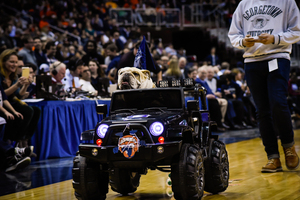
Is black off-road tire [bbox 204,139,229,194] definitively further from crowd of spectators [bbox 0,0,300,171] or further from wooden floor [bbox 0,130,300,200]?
crowd of spectators [bbox 0,0,300,171]

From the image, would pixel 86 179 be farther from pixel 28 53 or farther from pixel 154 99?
pixel 28 53

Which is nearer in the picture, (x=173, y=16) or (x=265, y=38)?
(x=265, y=38)

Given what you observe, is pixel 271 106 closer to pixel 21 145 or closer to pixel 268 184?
pixel 268 184

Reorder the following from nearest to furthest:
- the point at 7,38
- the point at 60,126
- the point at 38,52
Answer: the point at 60,126 < the point at 38,52 < the point at 7,38

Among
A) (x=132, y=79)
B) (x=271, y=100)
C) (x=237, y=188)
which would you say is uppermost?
(x=132, y=79)

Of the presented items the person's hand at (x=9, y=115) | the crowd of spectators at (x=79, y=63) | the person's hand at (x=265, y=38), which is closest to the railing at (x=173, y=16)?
the crowd of spectators at (x=79, y=63)

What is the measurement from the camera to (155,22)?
64.0 feet

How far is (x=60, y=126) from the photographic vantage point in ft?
21.1

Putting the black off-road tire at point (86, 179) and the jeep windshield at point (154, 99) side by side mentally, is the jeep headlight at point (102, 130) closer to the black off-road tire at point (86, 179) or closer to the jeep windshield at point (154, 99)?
the black off-road tire at point (86, 179)

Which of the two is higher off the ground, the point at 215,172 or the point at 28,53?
the point at 28,53

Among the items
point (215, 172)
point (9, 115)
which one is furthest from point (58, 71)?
point (215, 172)

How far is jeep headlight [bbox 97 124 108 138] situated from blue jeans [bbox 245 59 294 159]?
2.06m

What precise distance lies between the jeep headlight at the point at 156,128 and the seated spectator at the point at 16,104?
324cm

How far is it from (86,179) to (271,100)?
2290mm
